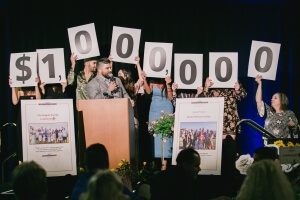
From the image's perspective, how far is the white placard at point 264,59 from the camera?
7.85 metres

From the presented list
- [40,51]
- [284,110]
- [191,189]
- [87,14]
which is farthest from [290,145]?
[87,14]

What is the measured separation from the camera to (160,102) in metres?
7.92

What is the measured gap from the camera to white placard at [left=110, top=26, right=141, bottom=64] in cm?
770

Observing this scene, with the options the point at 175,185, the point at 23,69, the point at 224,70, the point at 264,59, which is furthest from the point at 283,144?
the point at 23,69

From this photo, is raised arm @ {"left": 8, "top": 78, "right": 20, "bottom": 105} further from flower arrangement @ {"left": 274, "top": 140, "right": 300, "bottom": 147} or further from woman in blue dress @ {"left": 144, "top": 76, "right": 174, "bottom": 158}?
flower arrangement @ {"left": 274, "top": 140, "right": 300, "bottom": 147}

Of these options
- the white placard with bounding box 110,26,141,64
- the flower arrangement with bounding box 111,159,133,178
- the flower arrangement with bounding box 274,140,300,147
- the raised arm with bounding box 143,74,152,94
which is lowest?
the flower arrangement with bounding box 111,159,133,178

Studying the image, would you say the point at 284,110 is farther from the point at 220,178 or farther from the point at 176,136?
the point at 176,136

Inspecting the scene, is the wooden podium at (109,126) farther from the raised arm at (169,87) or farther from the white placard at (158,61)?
the raised arm at (169,87)

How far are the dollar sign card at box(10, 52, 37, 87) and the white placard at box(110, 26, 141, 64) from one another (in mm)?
1166

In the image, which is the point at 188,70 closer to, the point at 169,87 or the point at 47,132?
the point at 169,87

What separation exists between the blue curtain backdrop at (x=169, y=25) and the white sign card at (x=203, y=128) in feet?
11.0

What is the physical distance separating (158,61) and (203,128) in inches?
93.6

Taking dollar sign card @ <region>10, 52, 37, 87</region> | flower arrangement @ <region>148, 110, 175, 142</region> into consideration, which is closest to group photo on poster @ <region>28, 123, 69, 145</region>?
flower arrangement @ <region>148, 110, 175, 142</region>

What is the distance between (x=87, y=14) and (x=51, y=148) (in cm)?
398
